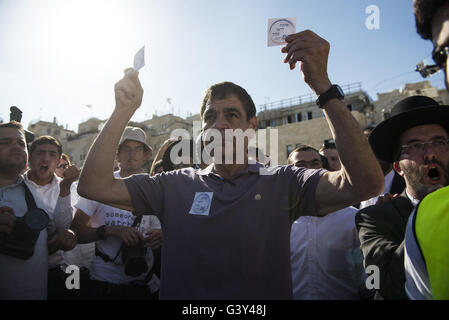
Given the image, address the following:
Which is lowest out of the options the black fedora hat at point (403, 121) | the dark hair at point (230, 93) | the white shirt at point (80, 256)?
the white shirt at point (80, 256)

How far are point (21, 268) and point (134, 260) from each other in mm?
1036

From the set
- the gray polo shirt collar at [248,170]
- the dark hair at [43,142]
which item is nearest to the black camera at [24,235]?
the dark hair at [43,142]

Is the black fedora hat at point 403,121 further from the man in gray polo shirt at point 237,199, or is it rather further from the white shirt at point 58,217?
the white shirt at point 58,217

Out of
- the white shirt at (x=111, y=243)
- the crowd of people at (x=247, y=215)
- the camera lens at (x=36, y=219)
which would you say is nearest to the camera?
the crowd of people at (x=247, y=215)

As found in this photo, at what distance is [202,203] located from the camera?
1.92 metres

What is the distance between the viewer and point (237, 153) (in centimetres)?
212

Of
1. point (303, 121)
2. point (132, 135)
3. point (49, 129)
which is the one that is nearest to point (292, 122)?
point (303, 121)

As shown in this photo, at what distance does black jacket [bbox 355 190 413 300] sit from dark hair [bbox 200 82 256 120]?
4.17ft

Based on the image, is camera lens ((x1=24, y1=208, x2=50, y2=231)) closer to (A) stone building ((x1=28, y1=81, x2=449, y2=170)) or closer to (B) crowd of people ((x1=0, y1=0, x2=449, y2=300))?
(B) crowd of people ((x1=0, y1=0, x2=449, y2=300))

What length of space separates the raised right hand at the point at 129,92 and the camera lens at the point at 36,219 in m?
1.70

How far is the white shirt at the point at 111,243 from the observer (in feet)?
10.4

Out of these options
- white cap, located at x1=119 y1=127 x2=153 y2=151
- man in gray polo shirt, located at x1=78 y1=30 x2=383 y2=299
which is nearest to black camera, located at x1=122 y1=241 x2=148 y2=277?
man in gray polo shirt, located at x1=78 y1=30 x2=383 y2=299

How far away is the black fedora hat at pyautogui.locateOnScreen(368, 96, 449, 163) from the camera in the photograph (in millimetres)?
2387

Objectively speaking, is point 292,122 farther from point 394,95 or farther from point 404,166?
point 404,166
